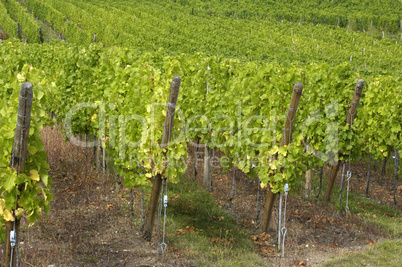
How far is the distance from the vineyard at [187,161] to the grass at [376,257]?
48 millimetres

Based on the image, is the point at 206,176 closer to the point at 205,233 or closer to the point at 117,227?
the point at 205,233

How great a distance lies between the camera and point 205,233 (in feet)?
25.2

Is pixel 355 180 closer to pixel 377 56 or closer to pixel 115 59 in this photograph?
pixel 115 59

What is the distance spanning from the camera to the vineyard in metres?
6.21

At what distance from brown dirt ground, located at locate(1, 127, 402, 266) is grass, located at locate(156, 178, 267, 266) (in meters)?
0.24

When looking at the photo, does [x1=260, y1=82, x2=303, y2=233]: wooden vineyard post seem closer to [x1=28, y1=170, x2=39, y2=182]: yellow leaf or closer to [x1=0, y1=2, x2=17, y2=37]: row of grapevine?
[x1=28, y1=170, x2=39, y2=182]: yellow leaf

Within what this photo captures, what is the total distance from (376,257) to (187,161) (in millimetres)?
3585

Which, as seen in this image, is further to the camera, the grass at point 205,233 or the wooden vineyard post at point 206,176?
the wooden vineyard post at point 206,176

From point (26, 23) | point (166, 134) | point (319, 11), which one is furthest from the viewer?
point (319, 11)

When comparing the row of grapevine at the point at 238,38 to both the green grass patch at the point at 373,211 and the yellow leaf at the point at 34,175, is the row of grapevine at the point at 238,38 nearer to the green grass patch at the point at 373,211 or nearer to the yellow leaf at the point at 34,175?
the green grass patch at the point at 373,211

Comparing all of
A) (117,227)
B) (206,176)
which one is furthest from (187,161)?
(206,176)

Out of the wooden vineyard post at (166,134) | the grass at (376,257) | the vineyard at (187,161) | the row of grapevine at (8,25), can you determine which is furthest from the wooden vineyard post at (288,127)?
the row of grapevine at (8,25)

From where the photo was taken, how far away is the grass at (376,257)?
A: 6.60m

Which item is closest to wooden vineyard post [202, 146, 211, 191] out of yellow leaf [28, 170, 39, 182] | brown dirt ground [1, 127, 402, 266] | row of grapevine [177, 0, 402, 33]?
brown dirt ground [1, 127, 402, 266]
